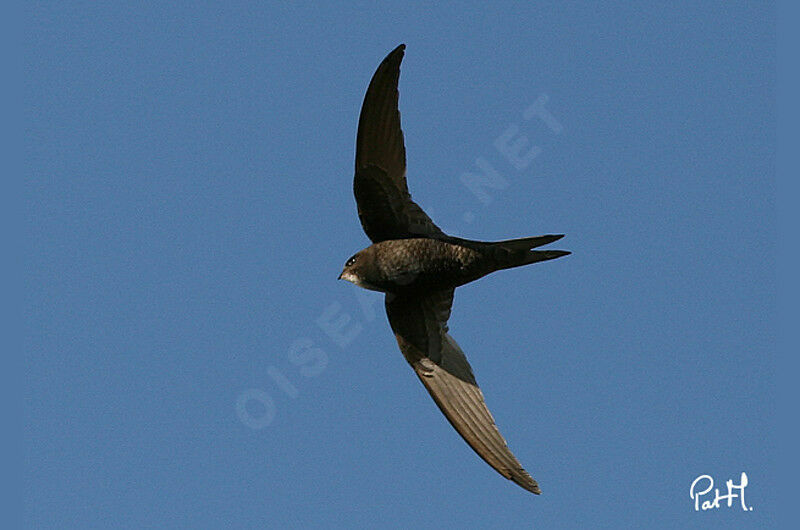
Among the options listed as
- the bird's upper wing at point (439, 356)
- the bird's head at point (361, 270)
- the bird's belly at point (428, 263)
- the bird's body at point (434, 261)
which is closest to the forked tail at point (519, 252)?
the bird's body at point (434, 261)

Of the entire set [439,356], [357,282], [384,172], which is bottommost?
[439,356]

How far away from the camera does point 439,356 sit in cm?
818

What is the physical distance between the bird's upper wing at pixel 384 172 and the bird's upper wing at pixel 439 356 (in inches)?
20.7

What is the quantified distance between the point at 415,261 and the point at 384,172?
0.69 meters

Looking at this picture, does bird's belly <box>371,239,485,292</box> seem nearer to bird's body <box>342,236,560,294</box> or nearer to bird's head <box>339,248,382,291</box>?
bird's body <box>342,236,560,294</box>

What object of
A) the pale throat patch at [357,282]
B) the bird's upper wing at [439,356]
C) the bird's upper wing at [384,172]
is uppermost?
the bird's upper wing at [384,172]

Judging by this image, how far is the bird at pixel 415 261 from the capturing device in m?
7.76

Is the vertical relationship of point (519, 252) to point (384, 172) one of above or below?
below

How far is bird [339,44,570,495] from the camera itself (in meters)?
7.76

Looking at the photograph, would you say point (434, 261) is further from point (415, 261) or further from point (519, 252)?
point (519, 252)

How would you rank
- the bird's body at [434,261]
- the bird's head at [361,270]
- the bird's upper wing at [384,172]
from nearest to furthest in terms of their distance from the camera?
the bird's body at [434,261] → the bird's upper wing at [384,172] → the bird's head at [361,270]

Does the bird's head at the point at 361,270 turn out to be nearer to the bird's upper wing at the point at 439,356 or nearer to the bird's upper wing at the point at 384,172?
the bird's upper wing at the point at 384,172

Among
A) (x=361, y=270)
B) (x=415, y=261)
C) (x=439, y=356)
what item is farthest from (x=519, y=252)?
(x=361, y=270)

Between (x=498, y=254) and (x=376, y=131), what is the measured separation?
1.23m
